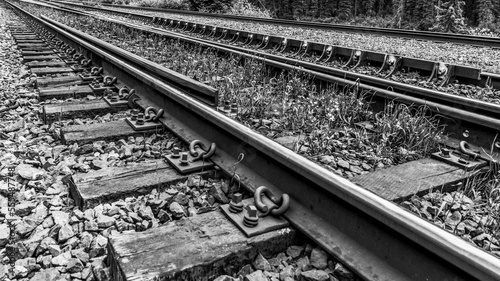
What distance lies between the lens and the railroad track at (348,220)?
152 centimetres

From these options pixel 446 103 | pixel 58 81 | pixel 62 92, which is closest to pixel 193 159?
pixel 62 92

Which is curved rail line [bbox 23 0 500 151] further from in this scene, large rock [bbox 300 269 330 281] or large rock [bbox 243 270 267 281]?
large rock [bbox 243 270 267 281]

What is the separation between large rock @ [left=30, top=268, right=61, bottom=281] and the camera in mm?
1746

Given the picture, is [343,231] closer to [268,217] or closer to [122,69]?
[268,217]

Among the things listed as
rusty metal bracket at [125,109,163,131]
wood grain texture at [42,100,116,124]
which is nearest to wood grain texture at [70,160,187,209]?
rusty metal bracket at [125,109,163,131]

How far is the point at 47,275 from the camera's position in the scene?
1760 millimetres

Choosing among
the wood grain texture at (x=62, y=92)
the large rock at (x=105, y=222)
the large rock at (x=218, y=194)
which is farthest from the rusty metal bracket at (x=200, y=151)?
the wood grain texture at (x=62, y=92)

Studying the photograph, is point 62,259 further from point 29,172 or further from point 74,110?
point 74,110

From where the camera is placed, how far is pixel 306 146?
3.25m

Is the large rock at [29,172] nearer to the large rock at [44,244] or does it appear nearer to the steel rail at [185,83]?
the large rock at [44,244]

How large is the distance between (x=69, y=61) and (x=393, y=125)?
5.06 m

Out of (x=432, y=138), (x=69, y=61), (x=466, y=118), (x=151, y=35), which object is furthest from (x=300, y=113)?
(x=151, y=35)

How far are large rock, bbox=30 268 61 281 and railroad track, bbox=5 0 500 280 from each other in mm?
1028

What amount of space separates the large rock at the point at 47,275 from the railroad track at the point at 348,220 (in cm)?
103
